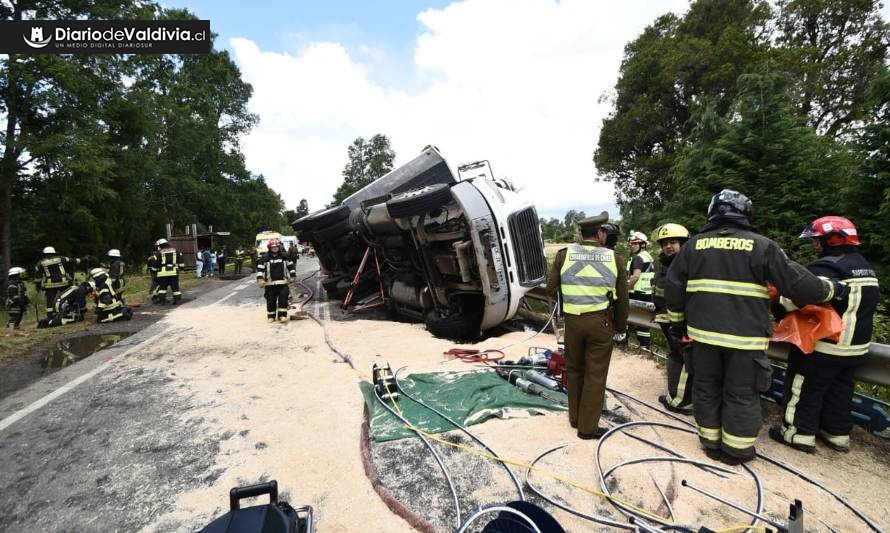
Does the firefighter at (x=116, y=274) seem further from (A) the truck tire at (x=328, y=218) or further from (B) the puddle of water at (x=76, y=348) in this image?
(A) the truck tire at (x=328, y=218)

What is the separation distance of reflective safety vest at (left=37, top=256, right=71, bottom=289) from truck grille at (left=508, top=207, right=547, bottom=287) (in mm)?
8711

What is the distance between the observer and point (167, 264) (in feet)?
31.1

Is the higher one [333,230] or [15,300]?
[333,230]

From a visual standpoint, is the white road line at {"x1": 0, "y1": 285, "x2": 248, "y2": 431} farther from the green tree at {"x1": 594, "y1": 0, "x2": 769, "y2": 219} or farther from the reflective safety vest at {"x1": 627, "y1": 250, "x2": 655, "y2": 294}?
the green tree at {"x1": 594, "y1": 0, "x2": 769, "y2": 219}

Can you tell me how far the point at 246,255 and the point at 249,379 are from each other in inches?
934

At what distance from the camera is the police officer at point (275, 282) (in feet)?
23.0

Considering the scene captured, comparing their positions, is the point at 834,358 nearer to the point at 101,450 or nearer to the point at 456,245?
the point at 456,245

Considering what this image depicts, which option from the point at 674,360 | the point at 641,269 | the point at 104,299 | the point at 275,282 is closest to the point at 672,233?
the point at 674,360

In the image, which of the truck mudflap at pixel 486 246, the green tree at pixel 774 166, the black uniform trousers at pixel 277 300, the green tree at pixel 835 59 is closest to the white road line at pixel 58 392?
the black uniform trousers at pixel 277 300

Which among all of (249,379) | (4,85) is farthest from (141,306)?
(4,85)

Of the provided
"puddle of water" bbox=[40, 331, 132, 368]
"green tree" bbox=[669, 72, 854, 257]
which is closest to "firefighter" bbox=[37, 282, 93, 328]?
"puddle of water" bbox=[40, 331, 132, 368]

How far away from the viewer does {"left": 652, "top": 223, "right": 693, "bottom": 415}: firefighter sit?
320 cm

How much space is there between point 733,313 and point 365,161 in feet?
162

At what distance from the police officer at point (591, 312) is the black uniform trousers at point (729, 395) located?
0.56 m
